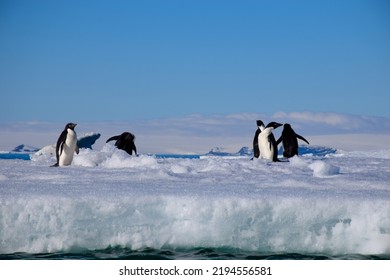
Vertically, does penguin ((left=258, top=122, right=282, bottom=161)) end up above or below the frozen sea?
above

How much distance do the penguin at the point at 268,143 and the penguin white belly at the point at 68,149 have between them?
432cm

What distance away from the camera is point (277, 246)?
538 centimetres

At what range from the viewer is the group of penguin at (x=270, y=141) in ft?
43.2

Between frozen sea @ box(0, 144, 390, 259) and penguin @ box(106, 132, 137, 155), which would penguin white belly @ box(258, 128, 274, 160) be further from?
frozen sea @ box(0, 144, 390, 259)

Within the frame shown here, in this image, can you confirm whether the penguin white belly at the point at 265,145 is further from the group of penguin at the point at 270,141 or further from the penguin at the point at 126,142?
the penguin at the point at 126,142

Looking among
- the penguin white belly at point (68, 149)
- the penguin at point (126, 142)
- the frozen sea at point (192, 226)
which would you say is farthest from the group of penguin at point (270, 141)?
the frozen sea at point (192, 226)

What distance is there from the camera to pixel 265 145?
13297mm

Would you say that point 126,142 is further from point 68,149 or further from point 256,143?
point 256,143

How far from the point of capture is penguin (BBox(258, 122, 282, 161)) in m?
13.1

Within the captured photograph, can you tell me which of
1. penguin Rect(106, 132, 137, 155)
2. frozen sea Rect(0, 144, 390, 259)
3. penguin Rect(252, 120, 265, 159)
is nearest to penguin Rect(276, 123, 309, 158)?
penguin Rect(252, 120, 265, 159)
